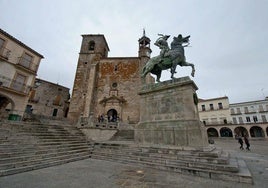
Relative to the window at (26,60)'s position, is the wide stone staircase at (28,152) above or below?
below

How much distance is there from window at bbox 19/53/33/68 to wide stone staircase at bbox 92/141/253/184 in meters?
13.8

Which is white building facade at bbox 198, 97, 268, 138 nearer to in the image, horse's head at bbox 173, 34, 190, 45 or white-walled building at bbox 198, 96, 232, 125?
white-walled building at bbox 198, 96, 232, 125

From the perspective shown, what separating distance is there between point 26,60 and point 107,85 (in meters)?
9.77

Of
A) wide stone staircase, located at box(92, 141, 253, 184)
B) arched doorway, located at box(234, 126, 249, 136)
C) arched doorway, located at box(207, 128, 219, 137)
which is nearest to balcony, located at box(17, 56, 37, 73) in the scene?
wide stone staircase, located at box(92, 141, 253, 184)

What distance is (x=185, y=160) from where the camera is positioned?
417cm

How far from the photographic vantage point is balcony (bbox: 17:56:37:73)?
524 inches

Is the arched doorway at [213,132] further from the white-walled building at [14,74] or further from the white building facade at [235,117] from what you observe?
the white-walled building at [14,74]

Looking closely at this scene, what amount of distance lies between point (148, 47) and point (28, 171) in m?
21.0

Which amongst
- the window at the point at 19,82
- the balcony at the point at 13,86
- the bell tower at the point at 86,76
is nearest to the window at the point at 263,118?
the bell tower at the point at 86,76

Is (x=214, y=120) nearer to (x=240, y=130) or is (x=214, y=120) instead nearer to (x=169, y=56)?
(x=240, y=130)

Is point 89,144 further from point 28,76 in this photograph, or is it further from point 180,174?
point 28,76

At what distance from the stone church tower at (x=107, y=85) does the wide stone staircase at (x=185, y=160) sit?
11.6m

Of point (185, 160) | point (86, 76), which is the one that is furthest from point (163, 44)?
point (86, 76)

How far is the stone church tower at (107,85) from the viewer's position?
18.0m
